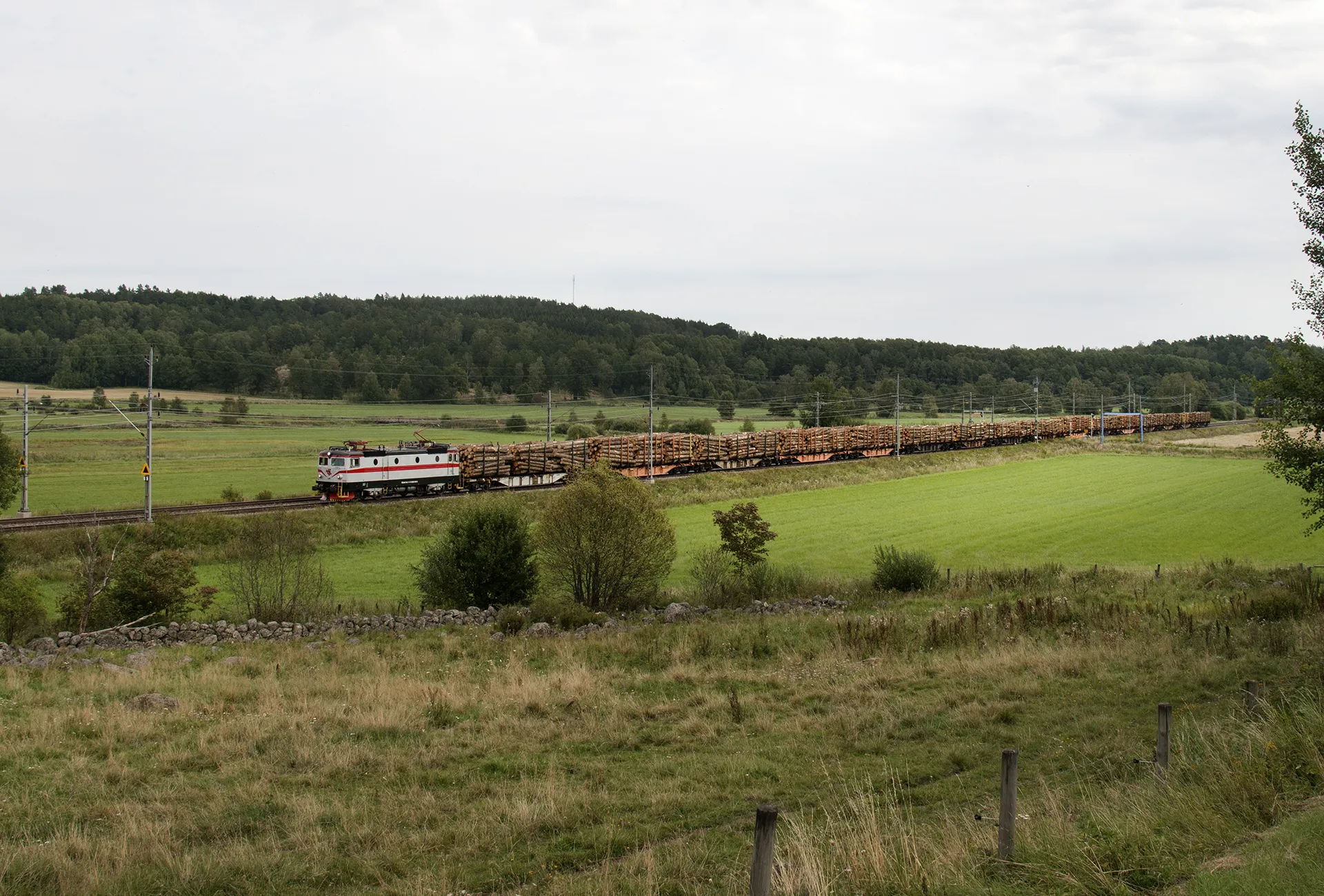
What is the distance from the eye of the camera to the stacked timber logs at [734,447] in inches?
2042

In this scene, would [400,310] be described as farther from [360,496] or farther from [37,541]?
[37,541]

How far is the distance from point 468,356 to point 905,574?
102 m

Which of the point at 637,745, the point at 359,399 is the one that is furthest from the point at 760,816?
the point at 359,399

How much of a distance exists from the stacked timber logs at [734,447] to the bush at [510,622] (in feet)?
30.4

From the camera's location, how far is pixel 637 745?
11102 millimetres

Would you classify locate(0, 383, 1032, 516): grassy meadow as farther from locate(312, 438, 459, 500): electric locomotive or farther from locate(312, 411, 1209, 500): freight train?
locate(312, 411, 1209, 500): freight train

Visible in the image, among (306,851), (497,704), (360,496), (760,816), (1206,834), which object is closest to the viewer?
(760,816)

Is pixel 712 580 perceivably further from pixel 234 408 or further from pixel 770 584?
pixel 234 408

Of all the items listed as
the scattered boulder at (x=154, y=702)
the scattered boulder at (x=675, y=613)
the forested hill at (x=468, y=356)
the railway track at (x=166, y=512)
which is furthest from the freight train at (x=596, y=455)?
the forested hill at (x=468, y=356)

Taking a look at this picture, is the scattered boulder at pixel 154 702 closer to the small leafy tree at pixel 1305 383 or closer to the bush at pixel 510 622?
the bush at pixel 510 622

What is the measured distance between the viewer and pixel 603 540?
87.1ft

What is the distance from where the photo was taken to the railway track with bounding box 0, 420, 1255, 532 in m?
34.2

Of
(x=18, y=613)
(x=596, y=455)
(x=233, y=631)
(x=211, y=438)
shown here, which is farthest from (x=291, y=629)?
(x=211, y=438)

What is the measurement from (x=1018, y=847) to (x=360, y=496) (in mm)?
42275
